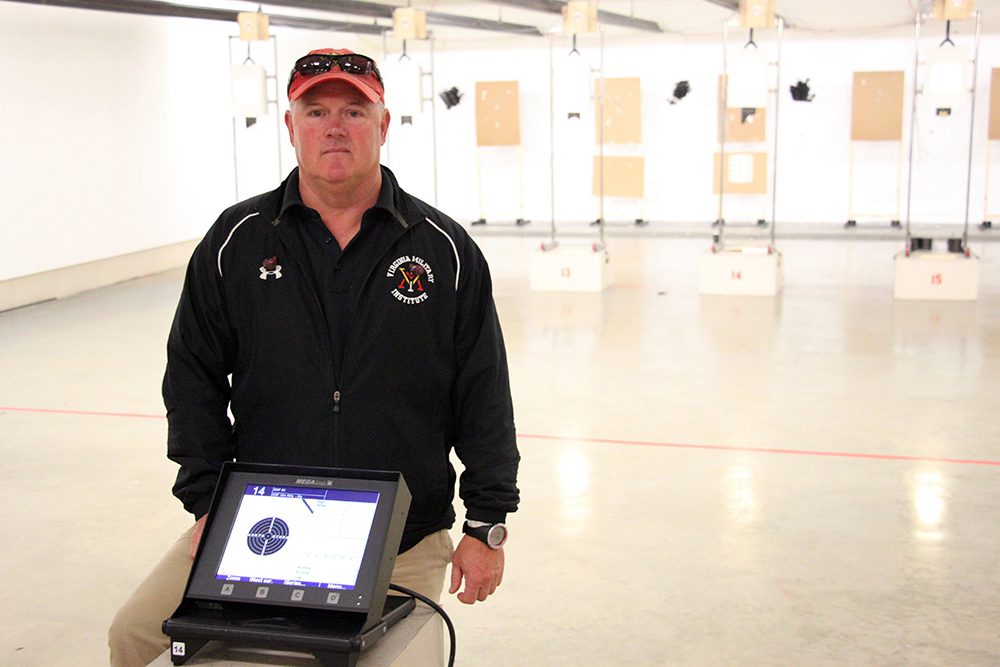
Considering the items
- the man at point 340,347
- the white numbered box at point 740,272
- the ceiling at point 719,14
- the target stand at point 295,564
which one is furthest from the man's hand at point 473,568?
the ceiling at point 719,14

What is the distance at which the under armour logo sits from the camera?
1824 mm

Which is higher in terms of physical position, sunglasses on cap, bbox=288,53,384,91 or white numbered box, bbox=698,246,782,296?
sunglasses on cap, bbox=288,53,384,91

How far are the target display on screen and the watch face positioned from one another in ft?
1.35

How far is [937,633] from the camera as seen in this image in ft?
9.35

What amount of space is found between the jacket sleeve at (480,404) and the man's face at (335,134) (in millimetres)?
228

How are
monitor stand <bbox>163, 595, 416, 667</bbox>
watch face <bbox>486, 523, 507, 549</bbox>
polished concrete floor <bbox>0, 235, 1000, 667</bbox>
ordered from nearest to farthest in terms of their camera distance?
monitor stand <bbox>163, 595, 416, 667</bbox> → watch face <bbox>486, 523, 507, 549</bbox> → polished concrete floor <bbox>0, 235, 1000, 667</bbox>

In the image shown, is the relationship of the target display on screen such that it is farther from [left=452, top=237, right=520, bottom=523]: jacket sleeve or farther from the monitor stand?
[left=452, top=237, right=520, bottom=523]: jacket sleeve

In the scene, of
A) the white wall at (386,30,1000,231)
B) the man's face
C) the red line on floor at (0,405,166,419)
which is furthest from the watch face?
the white wall at (386,30,1000,231)

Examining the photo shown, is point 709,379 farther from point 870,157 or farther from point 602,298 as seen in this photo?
point 870,157

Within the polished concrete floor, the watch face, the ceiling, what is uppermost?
the ceiling

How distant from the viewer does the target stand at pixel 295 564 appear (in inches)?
56.4

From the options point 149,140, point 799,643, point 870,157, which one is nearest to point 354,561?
point 799,643

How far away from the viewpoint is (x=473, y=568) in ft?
6.13

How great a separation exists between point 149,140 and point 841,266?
5.61 m
